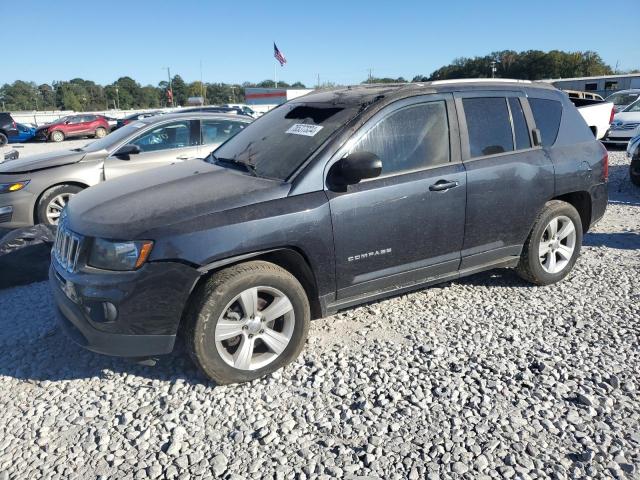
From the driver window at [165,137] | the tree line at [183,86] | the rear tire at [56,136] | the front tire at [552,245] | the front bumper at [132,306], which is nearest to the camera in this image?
the front bumper at [132,306]

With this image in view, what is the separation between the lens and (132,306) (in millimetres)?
2799

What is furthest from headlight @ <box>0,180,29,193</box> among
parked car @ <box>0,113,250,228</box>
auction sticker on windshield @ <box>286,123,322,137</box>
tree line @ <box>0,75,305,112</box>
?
tree line @ <box>0,75,305,112</box>

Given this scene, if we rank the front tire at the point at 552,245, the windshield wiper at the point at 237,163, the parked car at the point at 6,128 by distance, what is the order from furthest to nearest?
the parked car at the point at 6,128, the front tire at the point at 552,245, the windshield wiper at the point at 237,163

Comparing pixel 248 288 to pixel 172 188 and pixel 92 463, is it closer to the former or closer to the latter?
pixel 172 188

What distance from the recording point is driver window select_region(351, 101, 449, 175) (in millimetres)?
3457

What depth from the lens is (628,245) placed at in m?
5.67

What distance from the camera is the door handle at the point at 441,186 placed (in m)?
3.55

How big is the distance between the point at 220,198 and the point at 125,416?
1402 mm

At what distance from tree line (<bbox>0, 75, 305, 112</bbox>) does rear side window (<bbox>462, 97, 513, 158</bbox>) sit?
9927cm

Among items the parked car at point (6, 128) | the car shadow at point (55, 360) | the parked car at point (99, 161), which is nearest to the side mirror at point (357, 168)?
the car shadow at point (55, 360)

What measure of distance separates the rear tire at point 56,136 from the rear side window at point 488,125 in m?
28.5

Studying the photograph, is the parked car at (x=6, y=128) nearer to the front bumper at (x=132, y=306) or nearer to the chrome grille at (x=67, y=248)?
the chrome grille at (x=67, y=248)

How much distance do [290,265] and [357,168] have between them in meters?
0.78

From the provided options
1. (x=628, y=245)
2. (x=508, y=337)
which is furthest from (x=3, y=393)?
(x=628, y=245)
